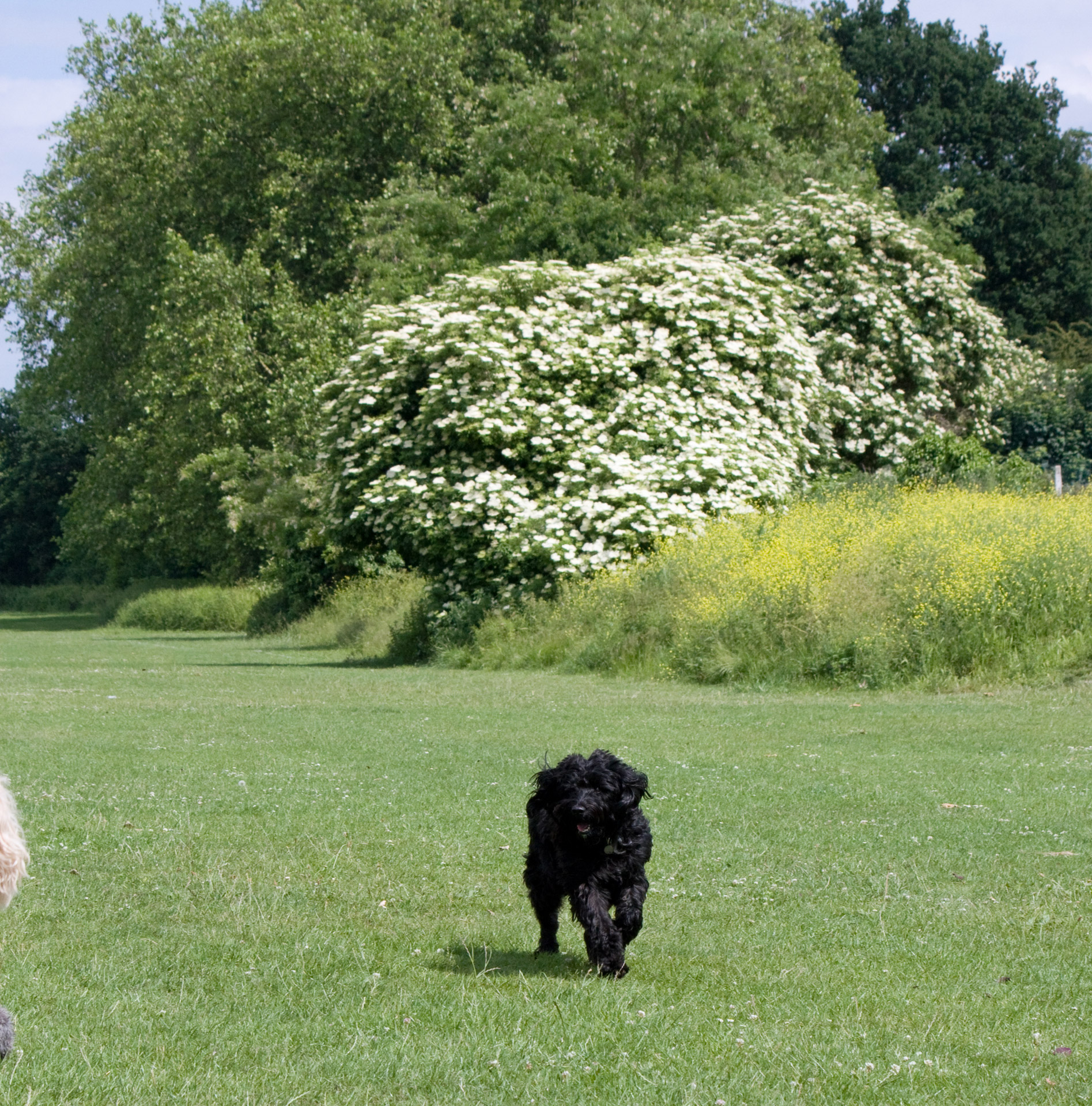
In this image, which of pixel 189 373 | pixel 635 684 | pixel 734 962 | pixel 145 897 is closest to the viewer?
pixel 734 962

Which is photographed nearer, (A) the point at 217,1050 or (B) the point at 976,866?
(A) the point at 217,1050

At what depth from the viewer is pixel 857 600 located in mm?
18297

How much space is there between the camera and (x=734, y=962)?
18.2 feet

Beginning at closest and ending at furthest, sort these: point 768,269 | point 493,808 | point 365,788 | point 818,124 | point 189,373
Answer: point 493,808, point 365,788, point 768,269, point 189,373, point 818,124

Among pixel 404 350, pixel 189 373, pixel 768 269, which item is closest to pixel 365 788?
pixel 404 350

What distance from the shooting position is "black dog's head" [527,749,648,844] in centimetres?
538

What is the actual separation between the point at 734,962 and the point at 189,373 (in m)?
35.5

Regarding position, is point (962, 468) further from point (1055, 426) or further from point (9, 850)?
point (9, 850)

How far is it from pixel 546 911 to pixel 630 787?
71 centimetres

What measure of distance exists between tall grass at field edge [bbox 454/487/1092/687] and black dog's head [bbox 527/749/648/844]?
12334 millimetres

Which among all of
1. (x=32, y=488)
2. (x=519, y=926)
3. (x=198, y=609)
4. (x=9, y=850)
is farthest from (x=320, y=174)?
(x=32, y=488)

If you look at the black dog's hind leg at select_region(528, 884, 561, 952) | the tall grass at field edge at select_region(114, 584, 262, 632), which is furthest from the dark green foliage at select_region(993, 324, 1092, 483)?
the black dog's hind leg at select_region(528, 884, 561, 952)

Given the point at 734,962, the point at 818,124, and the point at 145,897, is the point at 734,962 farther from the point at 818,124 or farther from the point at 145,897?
the point at 818,124

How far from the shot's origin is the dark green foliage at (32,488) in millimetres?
77875
